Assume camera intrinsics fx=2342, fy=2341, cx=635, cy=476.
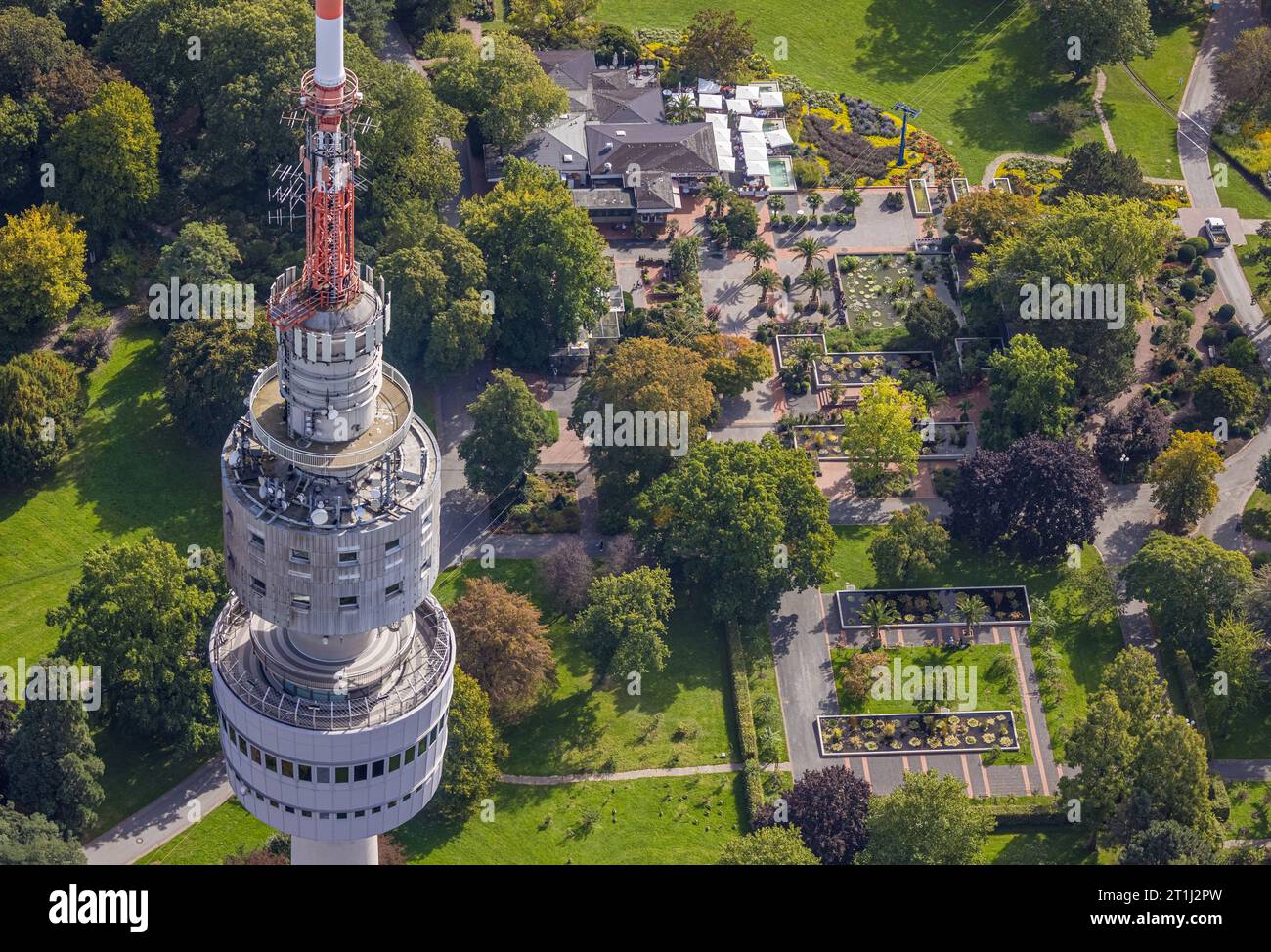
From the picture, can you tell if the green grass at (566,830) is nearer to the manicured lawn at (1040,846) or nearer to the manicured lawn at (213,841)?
the manicured lawn at (213,841)

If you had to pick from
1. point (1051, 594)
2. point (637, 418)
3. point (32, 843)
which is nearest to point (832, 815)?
point (1051, 594)

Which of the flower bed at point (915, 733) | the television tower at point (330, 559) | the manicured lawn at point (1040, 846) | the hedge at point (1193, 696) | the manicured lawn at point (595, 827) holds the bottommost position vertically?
the manicured lawn at point (595, 827)

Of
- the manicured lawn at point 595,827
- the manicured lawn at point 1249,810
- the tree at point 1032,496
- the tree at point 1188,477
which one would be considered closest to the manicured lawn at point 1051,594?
the tree at point 1032,496

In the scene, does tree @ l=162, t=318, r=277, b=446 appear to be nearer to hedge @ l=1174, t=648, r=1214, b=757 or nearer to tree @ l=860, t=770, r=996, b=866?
tree @ l=860, t=770, r=996, b=866

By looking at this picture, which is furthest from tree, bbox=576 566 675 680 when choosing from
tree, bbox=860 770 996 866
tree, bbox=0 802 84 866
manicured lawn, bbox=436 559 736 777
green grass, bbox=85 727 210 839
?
tree, bbox=0 802 84 866
